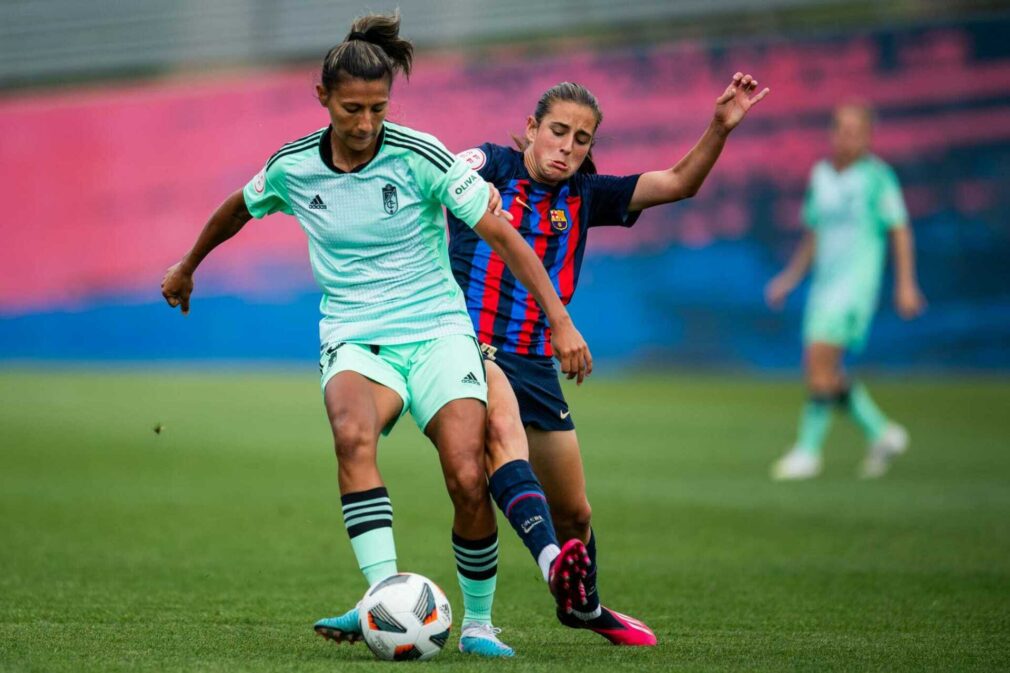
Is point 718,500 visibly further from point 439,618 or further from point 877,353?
point 877,353

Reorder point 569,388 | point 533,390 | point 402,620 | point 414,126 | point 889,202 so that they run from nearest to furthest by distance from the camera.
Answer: point 402,620
point 533,390
point 889,202
point 569,388
point 414,126

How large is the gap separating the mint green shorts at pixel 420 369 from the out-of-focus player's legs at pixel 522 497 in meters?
0.09

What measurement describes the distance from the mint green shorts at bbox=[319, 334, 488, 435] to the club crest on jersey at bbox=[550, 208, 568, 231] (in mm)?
691

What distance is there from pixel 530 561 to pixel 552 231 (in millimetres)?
2419

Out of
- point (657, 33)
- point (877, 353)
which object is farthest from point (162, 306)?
point (877, 353)

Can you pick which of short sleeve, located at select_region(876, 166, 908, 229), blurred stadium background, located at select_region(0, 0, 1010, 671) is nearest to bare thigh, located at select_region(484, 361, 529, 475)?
blurred stadium background, located at select_region(0, 0, 1010, 671)

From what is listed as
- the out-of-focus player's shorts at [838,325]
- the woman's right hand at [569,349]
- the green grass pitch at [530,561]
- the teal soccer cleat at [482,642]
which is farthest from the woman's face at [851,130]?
the teal soccer cleat at [482,642]

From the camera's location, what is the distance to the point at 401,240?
4.89 m

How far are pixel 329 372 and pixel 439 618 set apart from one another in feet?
2.87

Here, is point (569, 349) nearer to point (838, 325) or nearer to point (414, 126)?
point (838, 325)

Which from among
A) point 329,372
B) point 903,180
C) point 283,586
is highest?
point 903,180

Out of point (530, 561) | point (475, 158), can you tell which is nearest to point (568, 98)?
point (475, 158)

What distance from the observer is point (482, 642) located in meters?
4.80

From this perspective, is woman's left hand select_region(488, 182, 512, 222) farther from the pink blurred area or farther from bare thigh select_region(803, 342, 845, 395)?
the pink blurred area
